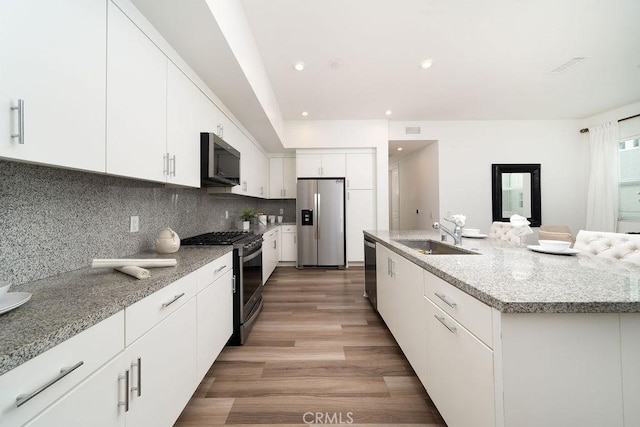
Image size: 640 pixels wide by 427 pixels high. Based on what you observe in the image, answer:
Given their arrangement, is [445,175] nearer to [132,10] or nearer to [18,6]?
[132,10]

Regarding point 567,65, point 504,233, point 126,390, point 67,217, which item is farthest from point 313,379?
point 567,65

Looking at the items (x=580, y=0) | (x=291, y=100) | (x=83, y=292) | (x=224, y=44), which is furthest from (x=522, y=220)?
(x=291, y=100)

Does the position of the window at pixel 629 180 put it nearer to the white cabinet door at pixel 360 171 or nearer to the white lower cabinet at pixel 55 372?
the white cabinet door at pixel 360 171

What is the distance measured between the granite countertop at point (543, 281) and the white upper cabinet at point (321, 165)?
3.44 m

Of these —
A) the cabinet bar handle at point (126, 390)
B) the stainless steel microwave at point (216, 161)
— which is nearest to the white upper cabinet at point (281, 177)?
the stainless steel microwave at point (216, 161)

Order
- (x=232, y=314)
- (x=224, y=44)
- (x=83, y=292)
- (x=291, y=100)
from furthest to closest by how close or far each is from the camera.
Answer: (x=291, y=100) < (x=232, y=314) < (x=224, y=44) < (x=83, y=292)

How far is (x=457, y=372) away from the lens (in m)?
1.02

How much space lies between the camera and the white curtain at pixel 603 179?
14.0 feet

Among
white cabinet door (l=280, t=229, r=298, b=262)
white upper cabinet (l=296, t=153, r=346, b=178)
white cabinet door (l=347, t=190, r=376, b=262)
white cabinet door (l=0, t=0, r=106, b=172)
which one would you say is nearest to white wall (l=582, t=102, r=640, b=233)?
white cabinet door (l=347, t=190, r=376, b=262)

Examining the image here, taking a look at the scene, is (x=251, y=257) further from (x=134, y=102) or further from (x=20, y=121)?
(x=20, y=121)

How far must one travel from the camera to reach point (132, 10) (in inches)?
50.6

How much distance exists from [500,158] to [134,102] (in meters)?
5.84

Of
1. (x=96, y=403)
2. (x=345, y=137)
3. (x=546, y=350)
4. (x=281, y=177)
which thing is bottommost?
(x=96, y=403)

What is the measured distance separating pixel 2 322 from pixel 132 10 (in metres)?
1.51
